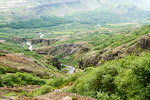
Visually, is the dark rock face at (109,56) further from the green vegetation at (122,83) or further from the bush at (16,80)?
the green vegetation at (122,83)

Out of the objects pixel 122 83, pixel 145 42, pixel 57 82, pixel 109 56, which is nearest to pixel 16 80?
pixel 57 82

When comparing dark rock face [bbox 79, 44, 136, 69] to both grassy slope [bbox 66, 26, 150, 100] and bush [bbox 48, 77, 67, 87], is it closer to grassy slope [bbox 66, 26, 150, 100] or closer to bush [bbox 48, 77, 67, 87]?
bush [bbox 48, 77, 67, 87]

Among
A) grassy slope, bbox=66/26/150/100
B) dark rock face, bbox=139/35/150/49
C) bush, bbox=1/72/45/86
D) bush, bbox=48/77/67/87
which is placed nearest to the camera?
grassy slope, bbox=66/26/150/100

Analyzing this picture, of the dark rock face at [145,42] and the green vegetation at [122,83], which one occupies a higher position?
the green vegetation at [122,83]

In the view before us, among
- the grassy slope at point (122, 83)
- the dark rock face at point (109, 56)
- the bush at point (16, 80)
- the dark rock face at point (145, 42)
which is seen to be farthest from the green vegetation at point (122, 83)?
the dark rock face at point (109, 56)

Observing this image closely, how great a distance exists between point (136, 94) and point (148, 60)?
6.12m

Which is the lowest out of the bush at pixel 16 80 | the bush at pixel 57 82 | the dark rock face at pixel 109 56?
the dark rock face at pixel 109 56

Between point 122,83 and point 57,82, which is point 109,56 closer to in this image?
point 57,82

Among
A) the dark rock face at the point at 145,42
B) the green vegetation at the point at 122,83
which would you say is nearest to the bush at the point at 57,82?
the green vegetation at the point at 122,83

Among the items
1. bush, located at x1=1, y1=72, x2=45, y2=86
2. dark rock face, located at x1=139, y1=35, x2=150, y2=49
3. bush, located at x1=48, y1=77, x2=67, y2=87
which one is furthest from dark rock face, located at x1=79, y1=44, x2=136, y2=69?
bush, located at x1=1, y1=72, x2=45, y2=86

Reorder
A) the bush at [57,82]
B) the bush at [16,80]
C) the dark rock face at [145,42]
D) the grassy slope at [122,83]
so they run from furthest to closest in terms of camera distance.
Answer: the dark rock face at [145,42] → the bush at [57,82] → the bush at [16,80] → the grassy slope at [122,83]

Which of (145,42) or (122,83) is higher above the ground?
(122,83)

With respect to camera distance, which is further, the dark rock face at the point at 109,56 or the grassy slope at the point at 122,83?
the dark rock face at the point at 109,56

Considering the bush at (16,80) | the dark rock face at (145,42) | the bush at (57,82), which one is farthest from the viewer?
the dark rock face at (145,42)
